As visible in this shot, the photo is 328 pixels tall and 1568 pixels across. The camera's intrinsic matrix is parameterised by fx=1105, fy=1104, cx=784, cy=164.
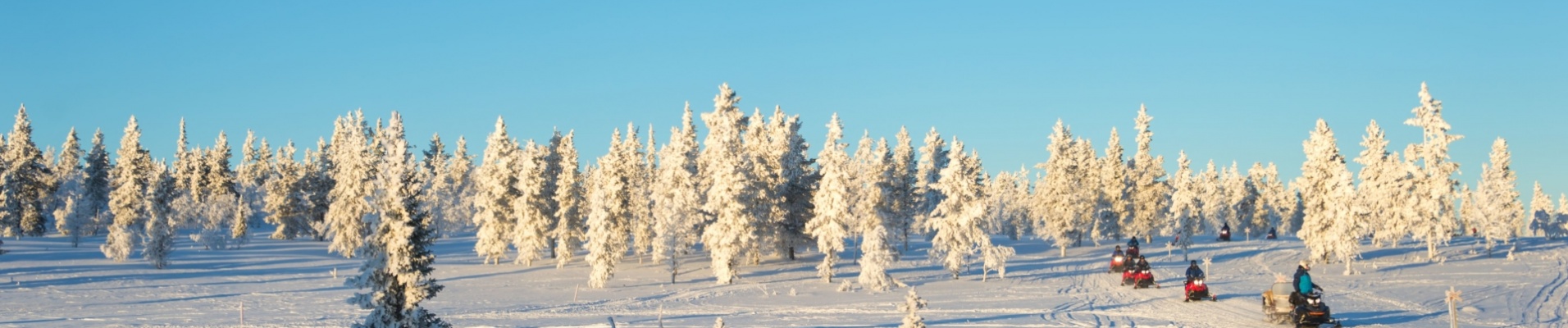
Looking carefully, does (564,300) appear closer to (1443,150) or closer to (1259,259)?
(1259,259)

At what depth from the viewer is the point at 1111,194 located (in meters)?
72.5

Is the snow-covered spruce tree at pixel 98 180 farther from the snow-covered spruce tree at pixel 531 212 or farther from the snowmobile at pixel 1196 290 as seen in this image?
the snowmobile at pixel 1196 290

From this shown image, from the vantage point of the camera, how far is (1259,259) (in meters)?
56.3

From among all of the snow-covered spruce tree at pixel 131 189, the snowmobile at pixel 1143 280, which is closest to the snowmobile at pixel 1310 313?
the snowmobile at pixel 1143 280

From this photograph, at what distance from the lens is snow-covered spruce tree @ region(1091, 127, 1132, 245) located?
71.1m

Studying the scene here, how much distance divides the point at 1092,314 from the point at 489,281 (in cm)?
2850

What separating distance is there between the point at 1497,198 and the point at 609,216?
47.9m

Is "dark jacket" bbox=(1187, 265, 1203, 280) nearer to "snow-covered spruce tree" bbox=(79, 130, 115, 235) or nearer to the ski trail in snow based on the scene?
the ski trail in snow

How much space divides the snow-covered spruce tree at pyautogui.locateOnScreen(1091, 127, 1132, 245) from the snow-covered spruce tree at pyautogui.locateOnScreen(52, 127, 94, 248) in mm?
60758

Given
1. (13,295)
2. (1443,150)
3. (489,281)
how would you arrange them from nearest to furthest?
(13,295) → (489,281) → (1443,150)

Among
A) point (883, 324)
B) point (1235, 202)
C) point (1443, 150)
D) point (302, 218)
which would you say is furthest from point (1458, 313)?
point (1235, 202)

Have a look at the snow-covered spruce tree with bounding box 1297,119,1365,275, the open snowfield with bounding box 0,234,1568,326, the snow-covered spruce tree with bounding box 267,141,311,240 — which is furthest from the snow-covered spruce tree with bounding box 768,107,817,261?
the snow-covered spruce tree with bounding box 267,141,311,240

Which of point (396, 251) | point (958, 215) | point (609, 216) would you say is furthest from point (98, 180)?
point (396, 251)

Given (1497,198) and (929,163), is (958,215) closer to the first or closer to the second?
(929,163)
